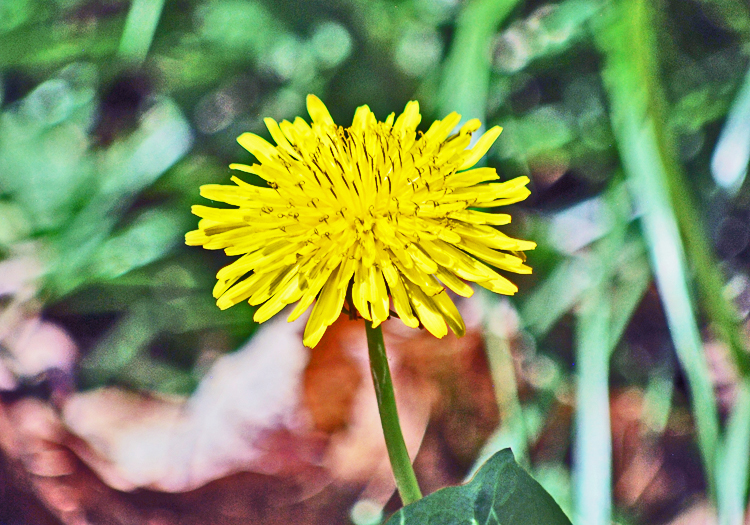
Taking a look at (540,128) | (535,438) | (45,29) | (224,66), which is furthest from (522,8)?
(45,29)

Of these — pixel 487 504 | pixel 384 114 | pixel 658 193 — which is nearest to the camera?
pixel 487 504

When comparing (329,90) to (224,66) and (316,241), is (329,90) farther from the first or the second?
(316,241)

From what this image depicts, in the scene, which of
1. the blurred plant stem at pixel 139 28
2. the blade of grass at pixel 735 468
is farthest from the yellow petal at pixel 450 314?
the blurred plant stem at pixel 139 28

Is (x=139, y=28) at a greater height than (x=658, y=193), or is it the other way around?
(x=139, y=28)

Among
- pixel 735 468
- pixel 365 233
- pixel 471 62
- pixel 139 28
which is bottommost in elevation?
pixel 735 468

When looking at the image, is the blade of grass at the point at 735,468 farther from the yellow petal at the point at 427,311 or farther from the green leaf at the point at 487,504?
the yellow petal at the point at 427,311

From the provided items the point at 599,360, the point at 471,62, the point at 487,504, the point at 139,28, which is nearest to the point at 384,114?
the point at 471,62

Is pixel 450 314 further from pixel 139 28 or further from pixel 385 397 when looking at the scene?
pixel 139 28
